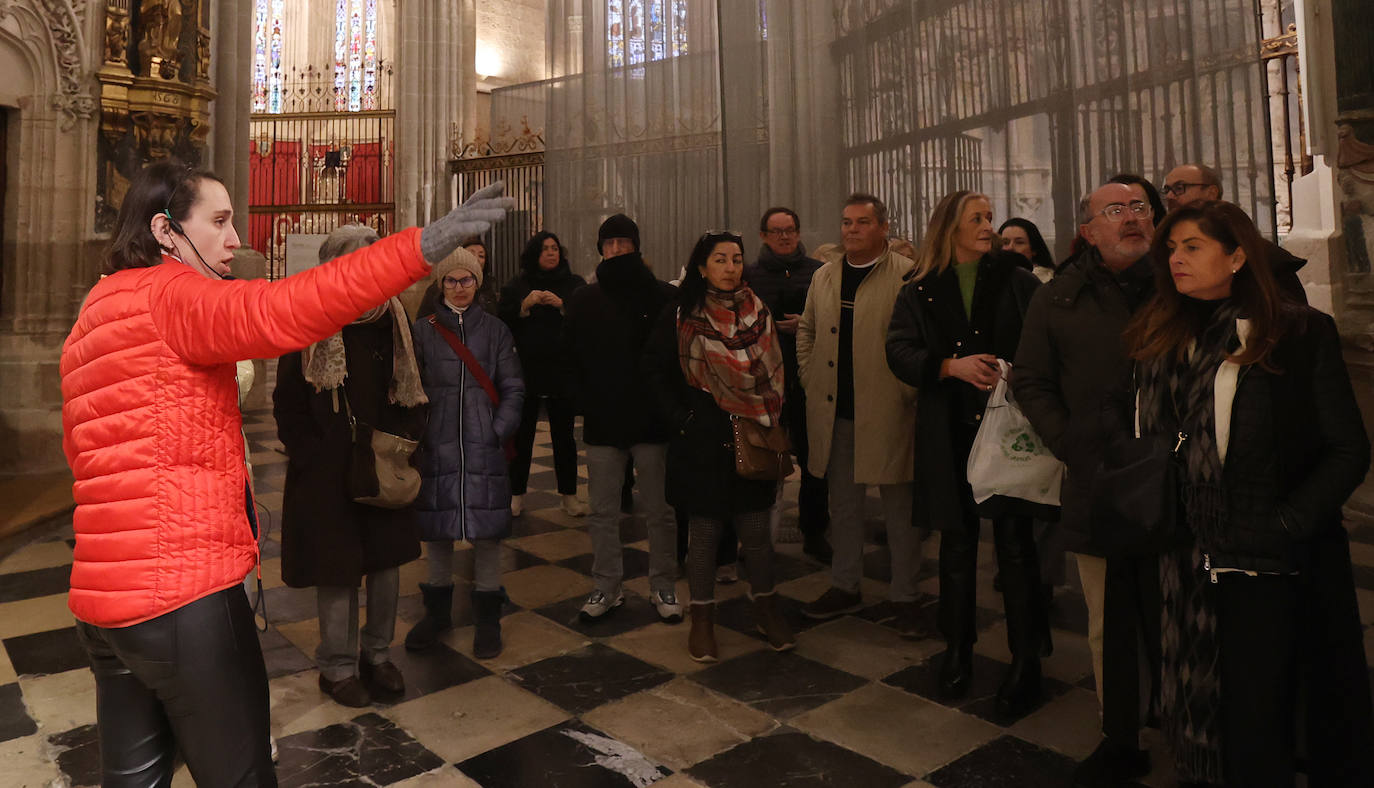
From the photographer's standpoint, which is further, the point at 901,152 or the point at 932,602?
the point at 901,152

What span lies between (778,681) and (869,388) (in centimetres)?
118

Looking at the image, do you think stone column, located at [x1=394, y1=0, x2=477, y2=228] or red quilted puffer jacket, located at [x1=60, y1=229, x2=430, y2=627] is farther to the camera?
stone column, located at [x1=394, y1=0, x2=477, y2=228]

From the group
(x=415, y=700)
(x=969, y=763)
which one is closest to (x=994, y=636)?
(x=969, y=763)

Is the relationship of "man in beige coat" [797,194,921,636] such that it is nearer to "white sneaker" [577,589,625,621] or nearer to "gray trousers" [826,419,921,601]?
"gray trousers" [826,419,921,601]

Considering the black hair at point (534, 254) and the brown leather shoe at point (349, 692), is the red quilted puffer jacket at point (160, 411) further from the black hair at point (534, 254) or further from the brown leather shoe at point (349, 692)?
the black hair at point (534, 254)

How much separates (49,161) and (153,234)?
19.9 feet

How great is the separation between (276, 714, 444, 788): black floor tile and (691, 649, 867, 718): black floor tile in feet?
3.22

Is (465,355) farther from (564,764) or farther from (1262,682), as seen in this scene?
(1262,682)

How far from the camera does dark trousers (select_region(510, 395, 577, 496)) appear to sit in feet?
18.0

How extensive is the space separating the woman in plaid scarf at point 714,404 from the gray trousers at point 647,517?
37 centimetres

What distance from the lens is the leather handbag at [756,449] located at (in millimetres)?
3387

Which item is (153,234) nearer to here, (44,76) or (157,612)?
(157,612)

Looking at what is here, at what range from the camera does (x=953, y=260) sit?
3.21 metres

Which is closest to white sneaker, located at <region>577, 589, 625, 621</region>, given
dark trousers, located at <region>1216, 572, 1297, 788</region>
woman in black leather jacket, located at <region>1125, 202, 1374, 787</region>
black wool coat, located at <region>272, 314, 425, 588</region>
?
black wool coat, located at <region>272, 314, 425, 588</region>
